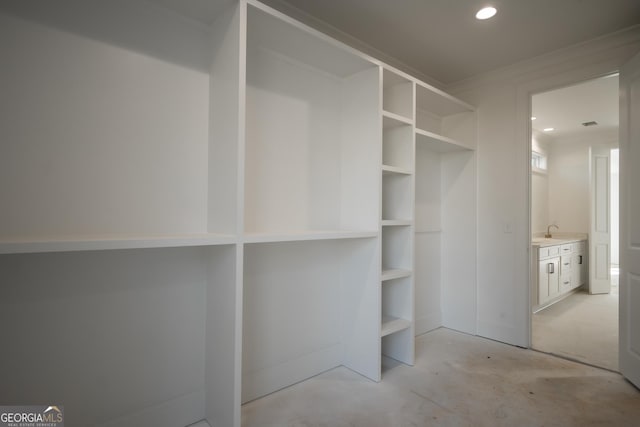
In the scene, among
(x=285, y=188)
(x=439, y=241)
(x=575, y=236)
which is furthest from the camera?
(x=575, y=236)

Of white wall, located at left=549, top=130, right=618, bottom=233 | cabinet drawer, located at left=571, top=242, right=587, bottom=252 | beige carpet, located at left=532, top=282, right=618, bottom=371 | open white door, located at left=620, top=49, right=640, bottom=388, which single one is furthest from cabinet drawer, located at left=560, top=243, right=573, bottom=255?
open white door, located at left=620, top=49, right=640, bottom=388

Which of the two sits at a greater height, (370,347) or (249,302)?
(249,302)

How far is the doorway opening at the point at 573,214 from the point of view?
12.7 ft

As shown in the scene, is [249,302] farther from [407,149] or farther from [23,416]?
[407,149]

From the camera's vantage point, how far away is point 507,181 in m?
3.22

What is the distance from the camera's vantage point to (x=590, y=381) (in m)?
2.44

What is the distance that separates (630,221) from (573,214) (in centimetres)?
392

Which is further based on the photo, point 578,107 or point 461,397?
point 578,107

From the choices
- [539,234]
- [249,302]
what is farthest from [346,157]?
[539,234]

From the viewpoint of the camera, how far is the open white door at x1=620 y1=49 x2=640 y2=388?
2.34 meters

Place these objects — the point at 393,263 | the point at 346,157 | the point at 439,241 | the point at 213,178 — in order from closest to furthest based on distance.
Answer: the point at 213,178
the point at 346,157
the point at 393,263
the point at 439,241

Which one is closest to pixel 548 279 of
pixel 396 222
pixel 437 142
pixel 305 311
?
pixel 437 142

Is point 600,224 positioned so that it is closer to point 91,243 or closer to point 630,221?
point 630,221

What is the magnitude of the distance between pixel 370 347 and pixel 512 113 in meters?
2.58
